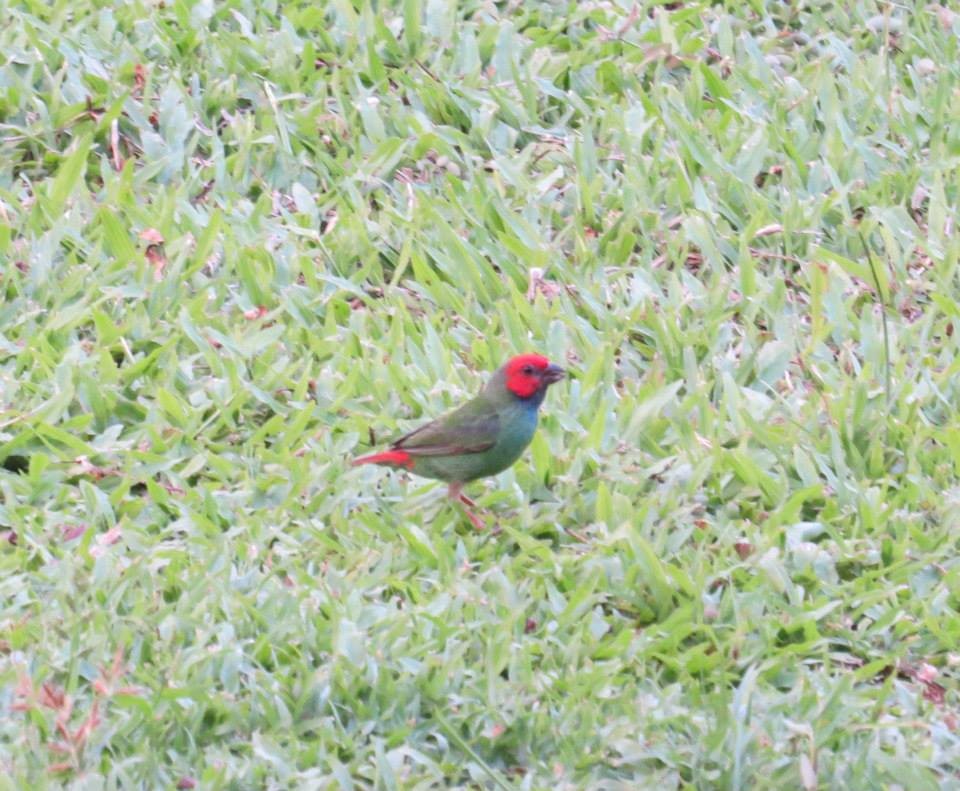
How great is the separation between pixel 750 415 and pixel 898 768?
4.80 feet

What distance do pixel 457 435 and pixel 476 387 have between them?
2.03 ft

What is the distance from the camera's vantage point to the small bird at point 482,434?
4.87 metres

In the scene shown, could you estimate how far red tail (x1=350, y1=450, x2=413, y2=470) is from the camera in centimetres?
497

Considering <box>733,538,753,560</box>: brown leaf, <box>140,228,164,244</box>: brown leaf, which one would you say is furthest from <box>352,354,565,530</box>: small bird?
<box>140,228,164,244</box>: brown leaf

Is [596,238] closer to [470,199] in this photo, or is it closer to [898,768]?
[470,199]

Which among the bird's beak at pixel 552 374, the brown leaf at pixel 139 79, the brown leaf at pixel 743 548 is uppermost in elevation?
the brown leaf at pixel 139 79

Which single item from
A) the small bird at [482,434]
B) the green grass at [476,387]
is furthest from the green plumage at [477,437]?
the green grass at [476,387]

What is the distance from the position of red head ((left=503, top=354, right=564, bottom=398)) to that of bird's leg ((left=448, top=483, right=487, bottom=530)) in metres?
0.32

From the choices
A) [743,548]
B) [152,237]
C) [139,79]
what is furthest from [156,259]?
[743,548]

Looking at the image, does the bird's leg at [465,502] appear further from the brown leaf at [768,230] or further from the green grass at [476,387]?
the brown leaf at [768,230]

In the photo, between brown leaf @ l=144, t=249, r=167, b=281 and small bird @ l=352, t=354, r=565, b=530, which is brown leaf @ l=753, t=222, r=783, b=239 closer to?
small bird @ l=352, t=354, r=565, b=530

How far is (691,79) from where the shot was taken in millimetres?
6902

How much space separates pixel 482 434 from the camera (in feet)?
15.9

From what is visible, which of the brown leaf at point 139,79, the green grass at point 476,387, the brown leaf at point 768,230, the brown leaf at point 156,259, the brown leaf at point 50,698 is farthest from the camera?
the brown leaf at point 139,79
